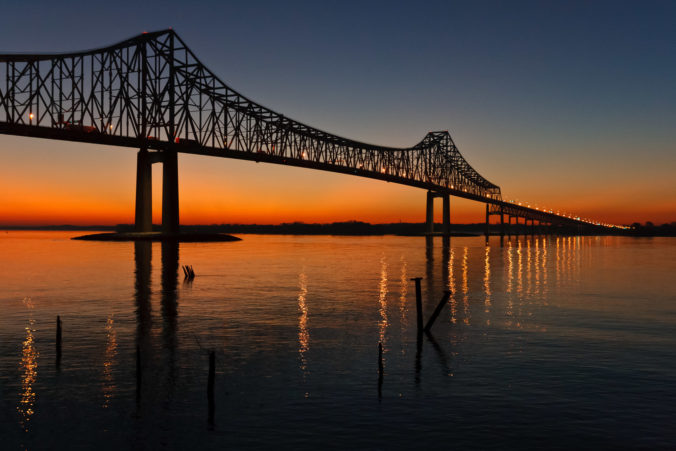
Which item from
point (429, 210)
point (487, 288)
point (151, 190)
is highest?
point (151, 190)

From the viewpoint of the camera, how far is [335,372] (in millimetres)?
20859

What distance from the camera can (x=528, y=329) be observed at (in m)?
30.7

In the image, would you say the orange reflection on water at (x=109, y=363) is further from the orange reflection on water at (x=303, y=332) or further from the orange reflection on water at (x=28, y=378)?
the orange reflection on water at (x=303, y=332)

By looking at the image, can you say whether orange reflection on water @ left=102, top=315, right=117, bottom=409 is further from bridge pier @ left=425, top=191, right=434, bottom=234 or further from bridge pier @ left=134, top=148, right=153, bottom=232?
bridge pier @ left=425, top=191, right=434, bottom=234

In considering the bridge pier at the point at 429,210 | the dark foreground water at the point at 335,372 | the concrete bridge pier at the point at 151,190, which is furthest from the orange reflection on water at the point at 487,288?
the bridge pier at the point at 429,210

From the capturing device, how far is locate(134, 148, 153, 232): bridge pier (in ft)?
361

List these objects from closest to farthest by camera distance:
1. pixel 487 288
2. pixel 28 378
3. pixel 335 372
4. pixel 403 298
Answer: pixel 28 378, pixel 335 372, pixel 403 298, pixel 487 288

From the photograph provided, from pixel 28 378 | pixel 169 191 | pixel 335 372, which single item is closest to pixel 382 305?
pixel 335 372

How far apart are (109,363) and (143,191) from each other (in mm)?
92634

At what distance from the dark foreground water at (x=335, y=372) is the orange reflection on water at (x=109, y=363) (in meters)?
0.06

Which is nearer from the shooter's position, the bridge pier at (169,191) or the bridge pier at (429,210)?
the bridge pier at (169,191)

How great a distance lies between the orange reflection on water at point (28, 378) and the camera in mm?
16109

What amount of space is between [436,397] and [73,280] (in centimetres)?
4650

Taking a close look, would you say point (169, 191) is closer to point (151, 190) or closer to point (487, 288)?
point (151, 190)
